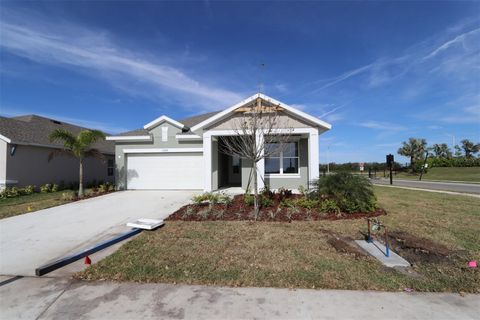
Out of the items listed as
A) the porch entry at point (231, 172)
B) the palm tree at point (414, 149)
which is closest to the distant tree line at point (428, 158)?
the palm tree at point (414, 149)

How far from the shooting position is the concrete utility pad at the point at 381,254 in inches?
174

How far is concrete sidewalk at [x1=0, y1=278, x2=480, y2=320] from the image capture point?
3.04 metres

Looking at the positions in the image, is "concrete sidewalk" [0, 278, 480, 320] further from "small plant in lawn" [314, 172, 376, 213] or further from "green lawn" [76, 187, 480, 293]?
"small plant in lawn" [314, 172, 376, 213]

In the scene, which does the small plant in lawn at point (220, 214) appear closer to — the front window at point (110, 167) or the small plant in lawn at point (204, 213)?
the small plant in lawn at point (204, 213)

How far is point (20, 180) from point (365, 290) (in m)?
18.6

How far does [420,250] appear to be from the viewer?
5086mm

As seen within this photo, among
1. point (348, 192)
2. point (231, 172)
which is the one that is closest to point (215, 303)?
point (348, 192)

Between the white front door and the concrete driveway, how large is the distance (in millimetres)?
4296

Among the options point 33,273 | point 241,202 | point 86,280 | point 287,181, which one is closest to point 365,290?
point 86,280

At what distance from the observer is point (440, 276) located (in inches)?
155

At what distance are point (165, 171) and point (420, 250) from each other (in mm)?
13629

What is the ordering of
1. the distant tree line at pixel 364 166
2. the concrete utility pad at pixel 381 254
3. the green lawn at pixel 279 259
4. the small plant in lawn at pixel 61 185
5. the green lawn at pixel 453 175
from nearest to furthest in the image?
the green lawn at pixel 279 259 → the concrete utility pad at pixel 381 254 → the small plant in lawn at pixel 61 185 → the green lawn at pixel 453 175 → the distant tree line at pixel 364 166

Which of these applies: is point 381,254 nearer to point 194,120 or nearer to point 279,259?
point 279,259

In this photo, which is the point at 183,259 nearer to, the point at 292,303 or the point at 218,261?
the point at 218,261
